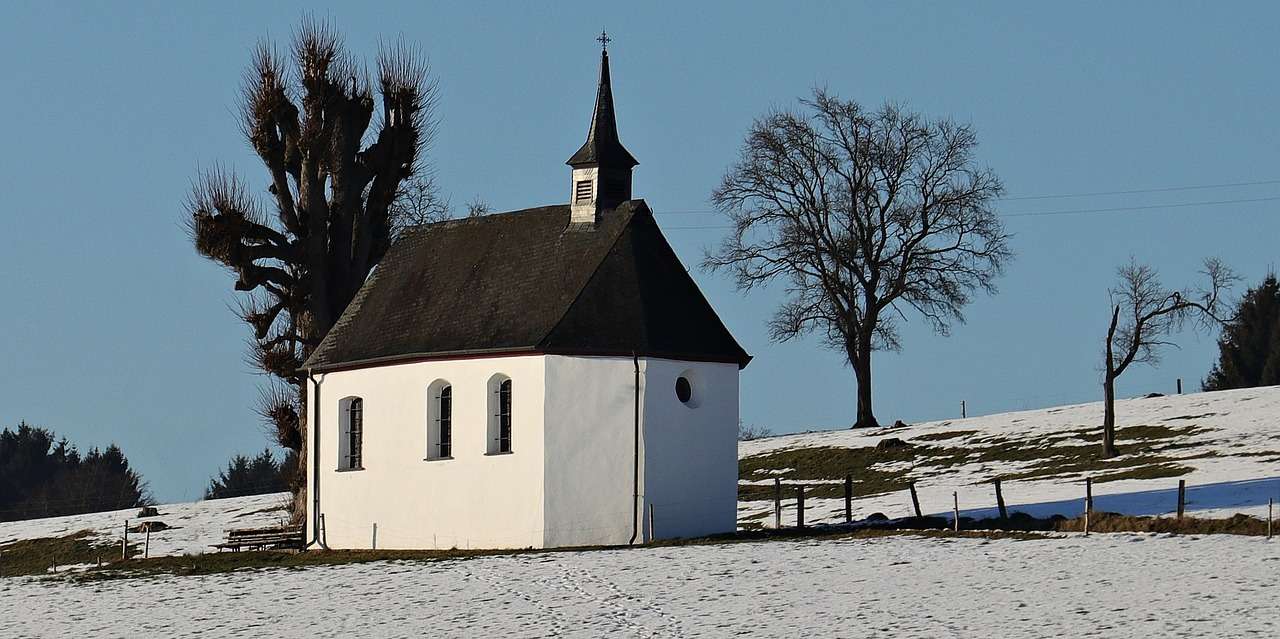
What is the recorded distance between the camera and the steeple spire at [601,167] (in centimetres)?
4309

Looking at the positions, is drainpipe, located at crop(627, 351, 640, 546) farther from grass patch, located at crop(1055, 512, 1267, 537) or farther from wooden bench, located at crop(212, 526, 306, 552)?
wooden bench, located at crop(212, 526, 306, 552)

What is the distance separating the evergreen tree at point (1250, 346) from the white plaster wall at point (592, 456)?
173ft

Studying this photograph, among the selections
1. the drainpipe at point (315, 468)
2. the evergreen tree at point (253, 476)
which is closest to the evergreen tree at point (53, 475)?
the evergreen tree at point (253, 476)

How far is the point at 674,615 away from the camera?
1078 inches

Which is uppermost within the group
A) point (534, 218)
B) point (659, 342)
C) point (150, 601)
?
point (534, 218)

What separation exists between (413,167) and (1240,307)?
5317cm

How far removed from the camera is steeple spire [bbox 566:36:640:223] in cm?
4309

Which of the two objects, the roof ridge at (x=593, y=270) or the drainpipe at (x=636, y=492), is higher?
the roof ridge at (x=593, y=270)

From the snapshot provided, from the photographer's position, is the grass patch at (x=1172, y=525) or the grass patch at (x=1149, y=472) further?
the grass patch at (x=1149, y=472)

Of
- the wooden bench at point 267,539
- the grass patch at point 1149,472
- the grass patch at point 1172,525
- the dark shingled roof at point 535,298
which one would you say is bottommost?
the wooden bench at point 267,539

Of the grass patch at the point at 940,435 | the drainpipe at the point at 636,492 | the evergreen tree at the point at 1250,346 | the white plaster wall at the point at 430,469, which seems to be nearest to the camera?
the drainpipe at the point at 636,492

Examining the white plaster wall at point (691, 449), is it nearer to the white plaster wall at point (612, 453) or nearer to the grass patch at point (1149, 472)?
the white plaster wall at point (612, 453)

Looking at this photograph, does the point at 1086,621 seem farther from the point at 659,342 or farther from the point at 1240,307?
the point at 1240,307

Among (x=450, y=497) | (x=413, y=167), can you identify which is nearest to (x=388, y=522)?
(x=450, y=497)
